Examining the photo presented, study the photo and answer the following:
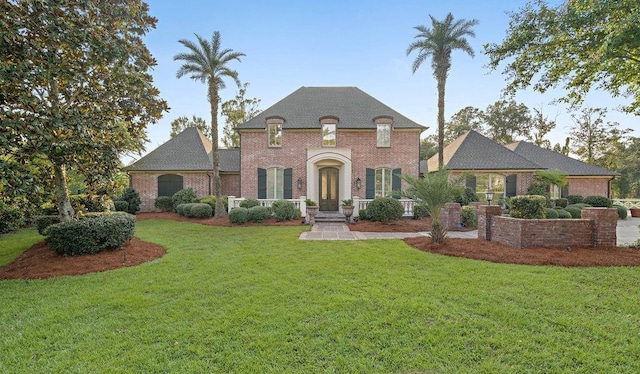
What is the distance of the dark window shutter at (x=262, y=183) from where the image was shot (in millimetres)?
16422

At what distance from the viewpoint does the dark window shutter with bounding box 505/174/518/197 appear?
57.5 ft

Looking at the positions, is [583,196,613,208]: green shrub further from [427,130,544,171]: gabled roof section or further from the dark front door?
the dark front door

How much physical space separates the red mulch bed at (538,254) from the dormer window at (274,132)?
10.9m

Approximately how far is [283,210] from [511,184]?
15.2 m

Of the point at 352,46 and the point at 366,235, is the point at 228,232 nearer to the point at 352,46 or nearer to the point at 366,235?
the point at 366,235

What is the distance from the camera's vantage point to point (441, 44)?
14766 millimetres

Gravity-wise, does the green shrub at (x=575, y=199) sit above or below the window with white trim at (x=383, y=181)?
below

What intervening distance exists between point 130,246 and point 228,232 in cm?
363

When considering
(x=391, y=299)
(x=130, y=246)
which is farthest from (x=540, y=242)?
(x=130, y=246)

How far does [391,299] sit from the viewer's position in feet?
14.6

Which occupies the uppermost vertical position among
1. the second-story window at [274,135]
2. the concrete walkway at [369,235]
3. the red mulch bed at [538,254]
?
the second-story window at [274,135]

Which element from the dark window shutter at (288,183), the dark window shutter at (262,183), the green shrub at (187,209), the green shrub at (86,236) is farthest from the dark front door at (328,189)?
the green shrub at (86,236)

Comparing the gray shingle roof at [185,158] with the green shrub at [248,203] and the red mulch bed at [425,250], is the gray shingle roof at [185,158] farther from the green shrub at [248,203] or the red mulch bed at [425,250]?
the red mulch bed at [425,250]

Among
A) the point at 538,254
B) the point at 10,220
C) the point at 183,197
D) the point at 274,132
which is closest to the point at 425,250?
the point at 538,254
